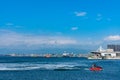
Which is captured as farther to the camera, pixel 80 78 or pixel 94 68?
pixel 94 68

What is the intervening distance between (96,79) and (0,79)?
19424mm

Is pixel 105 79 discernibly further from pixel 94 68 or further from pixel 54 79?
pixel 94 68

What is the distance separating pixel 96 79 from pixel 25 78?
1485 cm

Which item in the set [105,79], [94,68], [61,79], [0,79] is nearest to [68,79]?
[61,79]

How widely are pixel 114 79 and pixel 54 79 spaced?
39.3 feet

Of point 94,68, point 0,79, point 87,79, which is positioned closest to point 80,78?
point 87,79

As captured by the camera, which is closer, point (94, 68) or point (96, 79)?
point (96, 79)

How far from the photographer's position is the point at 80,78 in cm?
7975

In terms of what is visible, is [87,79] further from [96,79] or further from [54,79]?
[54,79]

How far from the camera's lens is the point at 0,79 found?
257 ft

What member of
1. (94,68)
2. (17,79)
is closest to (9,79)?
(17,79)

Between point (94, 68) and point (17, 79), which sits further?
point (94, 68)

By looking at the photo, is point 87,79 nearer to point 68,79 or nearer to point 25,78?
point 68,79

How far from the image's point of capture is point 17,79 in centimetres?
7844
